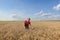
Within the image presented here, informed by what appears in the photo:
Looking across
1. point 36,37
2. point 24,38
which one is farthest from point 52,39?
point 24,38

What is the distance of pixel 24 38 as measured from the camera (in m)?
10.6

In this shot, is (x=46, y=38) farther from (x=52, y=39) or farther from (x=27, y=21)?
(x=27, y=21)

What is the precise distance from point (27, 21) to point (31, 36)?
356 centimetres

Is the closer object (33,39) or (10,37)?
(33,39)

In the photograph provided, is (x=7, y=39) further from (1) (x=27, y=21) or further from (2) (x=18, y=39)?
(1) (x=27, y=21)

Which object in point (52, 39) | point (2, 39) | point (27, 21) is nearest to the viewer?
point (52, 39)

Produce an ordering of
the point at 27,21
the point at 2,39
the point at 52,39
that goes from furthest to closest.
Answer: the point at 27,21, the point at 2,39, the point at 52,39

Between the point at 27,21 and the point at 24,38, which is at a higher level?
the point at 27,21

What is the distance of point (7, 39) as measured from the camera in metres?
10.8

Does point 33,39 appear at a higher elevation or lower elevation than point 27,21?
lower

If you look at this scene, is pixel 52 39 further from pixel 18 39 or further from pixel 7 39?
pixel 7 39

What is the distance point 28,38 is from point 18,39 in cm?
82

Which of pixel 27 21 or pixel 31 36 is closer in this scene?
pixel 31 36

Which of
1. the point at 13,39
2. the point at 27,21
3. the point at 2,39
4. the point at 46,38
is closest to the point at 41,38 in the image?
the point at 46,38
